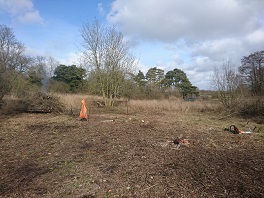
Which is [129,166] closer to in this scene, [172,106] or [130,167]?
[130,167]

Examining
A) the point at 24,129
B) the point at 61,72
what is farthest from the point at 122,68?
the point at 61,72

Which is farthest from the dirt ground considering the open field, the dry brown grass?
the dry brown grass

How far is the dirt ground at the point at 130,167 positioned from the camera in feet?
9.42

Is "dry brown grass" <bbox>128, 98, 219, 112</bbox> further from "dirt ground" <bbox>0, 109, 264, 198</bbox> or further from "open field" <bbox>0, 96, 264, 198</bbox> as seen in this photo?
"dirt ground" <bbox>0, 109, 264, 198</bbox>

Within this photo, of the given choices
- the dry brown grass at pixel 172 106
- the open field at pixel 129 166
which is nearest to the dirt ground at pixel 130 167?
the open field at pixel 129 166

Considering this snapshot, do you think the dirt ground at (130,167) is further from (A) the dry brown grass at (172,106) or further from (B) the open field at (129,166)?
(A) the dry brown grass at (172,106)

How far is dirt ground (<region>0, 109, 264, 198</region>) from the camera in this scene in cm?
287

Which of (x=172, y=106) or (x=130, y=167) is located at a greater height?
(x=172, y=106)

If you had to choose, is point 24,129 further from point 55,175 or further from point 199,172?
point 199,172

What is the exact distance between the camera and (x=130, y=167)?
3.76 meters

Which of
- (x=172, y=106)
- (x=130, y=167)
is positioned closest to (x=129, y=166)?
(x=130, y=167)

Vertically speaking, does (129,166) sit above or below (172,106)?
below

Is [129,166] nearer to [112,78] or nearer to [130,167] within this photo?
[130,167]

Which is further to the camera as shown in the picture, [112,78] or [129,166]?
[112,78]
